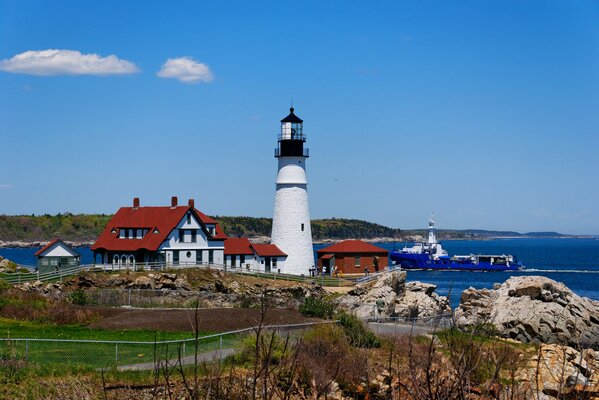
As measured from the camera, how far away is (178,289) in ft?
134

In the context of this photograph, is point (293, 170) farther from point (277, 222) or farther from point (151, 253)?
point (151, 253)

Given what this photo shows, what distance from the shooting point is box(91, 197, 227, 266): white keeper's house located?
47.9 meters

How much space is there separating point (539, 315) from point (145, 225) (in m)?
25.2

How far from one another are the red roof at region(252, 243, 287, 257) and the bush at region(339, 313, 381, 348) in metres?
27.4

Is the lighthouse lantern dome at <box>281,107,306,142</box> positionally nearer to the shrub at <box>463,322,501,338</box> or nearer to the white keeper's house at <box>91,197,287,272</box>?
the white keeper's house at <box>91,197,287,272</box>

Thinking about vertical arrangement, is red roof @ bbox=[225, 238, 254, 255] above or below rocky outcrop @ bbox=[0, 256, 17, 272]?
above

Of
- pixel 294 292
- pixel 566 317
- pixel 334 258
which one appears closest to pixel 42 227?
pixel 334 258

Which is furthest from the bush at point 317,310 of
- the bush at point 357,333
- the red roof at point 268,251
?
the red roof at point 268,251

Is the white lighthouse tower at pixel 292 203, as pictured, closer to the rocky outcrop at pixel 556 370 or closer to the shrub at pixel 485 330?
the shrub at pixel 485 330

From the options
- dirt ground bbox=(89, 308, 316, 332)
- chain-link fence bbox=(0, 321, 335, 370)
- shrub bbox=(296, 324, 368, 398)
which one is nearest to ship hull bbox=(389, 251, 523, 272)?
dirt ground bbox=(89, 308, 316, 332)

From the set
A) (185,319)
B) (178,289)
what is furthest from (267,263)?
(185,319)

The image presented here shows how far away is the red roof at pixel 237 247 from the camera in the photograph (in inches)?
2078

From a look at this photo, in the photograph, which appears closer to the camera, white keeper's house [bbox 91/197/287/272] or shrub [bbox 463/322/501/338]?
shrub [bbox 463/322/501/338]

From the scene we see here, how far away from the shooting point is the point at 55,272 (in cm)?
4356
